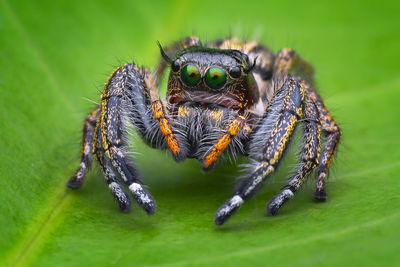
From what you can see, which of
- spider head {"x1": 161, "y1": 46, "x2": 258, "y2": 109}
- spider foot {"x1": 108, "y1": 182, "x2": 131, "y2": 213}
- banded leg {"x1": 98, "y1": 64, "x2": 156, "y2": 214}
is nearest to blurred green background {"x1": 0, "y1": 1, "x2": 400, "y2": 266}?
spider foot {"x1": 108, "y1": 182, "x2": 131, "y2": 213}

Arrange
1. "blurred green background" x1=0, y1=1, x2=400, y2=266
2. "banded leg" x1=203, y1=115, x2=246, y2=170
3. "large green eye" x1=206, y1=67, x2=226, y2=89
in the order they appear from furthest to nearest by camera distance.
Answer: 1. "large green eye" x1=206, y1=67, x2=226, y2=89
2. "banded leg" x1=203, y1=115, x2=246, y2=170
3. "blurred green background" x1=0, y1=1, x2=400, y2=266

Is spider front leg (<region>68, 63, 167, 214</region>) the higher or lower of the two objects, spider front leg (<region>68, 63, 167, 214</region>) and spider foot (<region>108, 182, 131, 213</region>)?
the higher

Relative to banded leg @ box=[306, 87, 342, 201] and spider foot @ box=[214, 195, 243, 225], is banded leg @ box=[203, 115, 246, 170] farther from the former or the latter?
banded leg @ box=[306, 87, 342, 201]

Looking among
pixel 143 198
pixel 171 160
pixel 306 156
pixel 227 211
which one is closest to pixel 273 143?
pixel 306 156

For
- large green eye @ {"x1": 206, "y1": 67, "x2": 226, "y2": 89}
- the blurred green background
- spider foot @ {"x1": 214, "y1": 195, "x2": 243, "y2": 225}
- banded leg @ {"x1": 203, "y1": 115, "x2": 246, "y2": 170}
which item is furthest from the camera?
large green eye @ {"x1": 206, "y1": 67, "x2": 226, "y2": 89}

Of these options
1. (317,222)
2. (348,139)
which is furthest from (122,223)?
(348,139)

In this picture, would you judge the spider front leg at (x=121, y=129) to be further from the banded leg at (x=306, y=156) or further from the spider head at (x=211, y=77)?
the banded leg at (x=306, y=156)

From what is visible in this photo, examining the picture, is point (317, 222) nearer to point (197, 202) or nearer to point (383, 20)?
point (197, 202)
